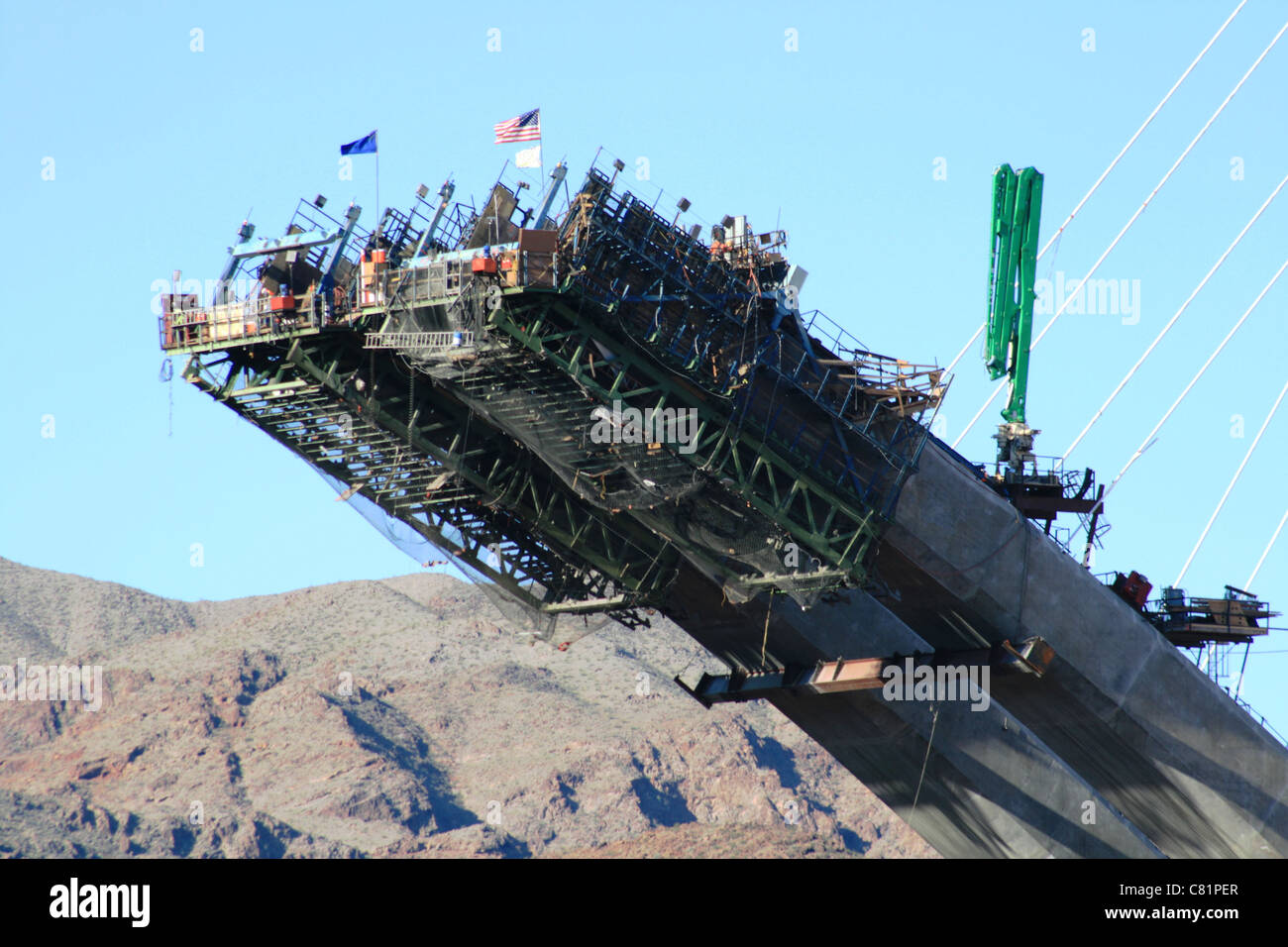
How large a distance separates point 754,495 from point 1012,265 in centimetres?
1422

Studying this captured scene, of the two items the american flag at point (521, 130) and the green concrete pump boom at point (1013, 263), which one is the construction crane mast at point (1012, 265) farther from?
the american flag at point (521, 130)

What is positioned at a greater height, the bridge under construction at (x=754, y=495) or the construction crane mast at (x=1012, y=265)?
the construction crane mast at (x=1012, y=265)

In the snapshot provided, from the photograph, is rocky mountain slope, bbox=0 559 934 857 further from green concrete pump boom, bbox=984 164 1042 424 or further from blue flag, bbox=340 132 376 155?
blue flag, bbox=340 132 376 155

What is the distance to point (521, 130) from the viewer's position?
44219mm

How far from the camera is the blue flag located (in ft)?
149

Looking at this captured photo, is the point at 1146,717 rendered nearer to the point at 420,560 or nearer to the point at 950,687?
the point at 950,687

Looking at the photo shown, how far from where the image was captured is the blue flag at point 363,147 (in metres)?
45.6

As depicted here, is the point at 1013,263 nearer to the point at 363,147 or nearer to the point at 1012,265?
the point at 1012,265

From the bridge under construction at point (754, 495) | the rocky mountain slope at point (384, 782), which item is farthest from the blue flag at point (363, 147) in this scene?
the rocky mountain slope at point (384, 782)

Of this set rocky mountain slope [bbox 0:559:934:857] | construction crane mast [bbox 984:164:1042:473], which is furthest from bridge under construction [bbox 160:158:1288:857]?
rocky mountain slope [bbox 0:559:934:857]

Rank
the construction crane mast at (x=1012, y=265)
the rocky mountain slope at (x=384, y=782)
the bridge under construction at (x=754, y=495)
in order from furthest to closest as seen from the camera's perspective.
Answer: the rocky mountain slope at (x=384, y=782)
the construction crane mast at (x=1012, y=265)
the bridge under construction at (x=754, y=495)

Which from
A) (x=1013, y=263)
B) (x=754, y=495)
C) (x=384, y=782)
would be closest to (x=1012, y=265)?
(x=1013, y=263)

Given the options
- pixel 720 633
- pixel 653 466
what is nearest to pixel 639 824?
pixel 720 633

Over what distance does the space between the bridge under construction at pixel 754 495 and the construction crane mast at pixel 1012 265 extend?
83mm
